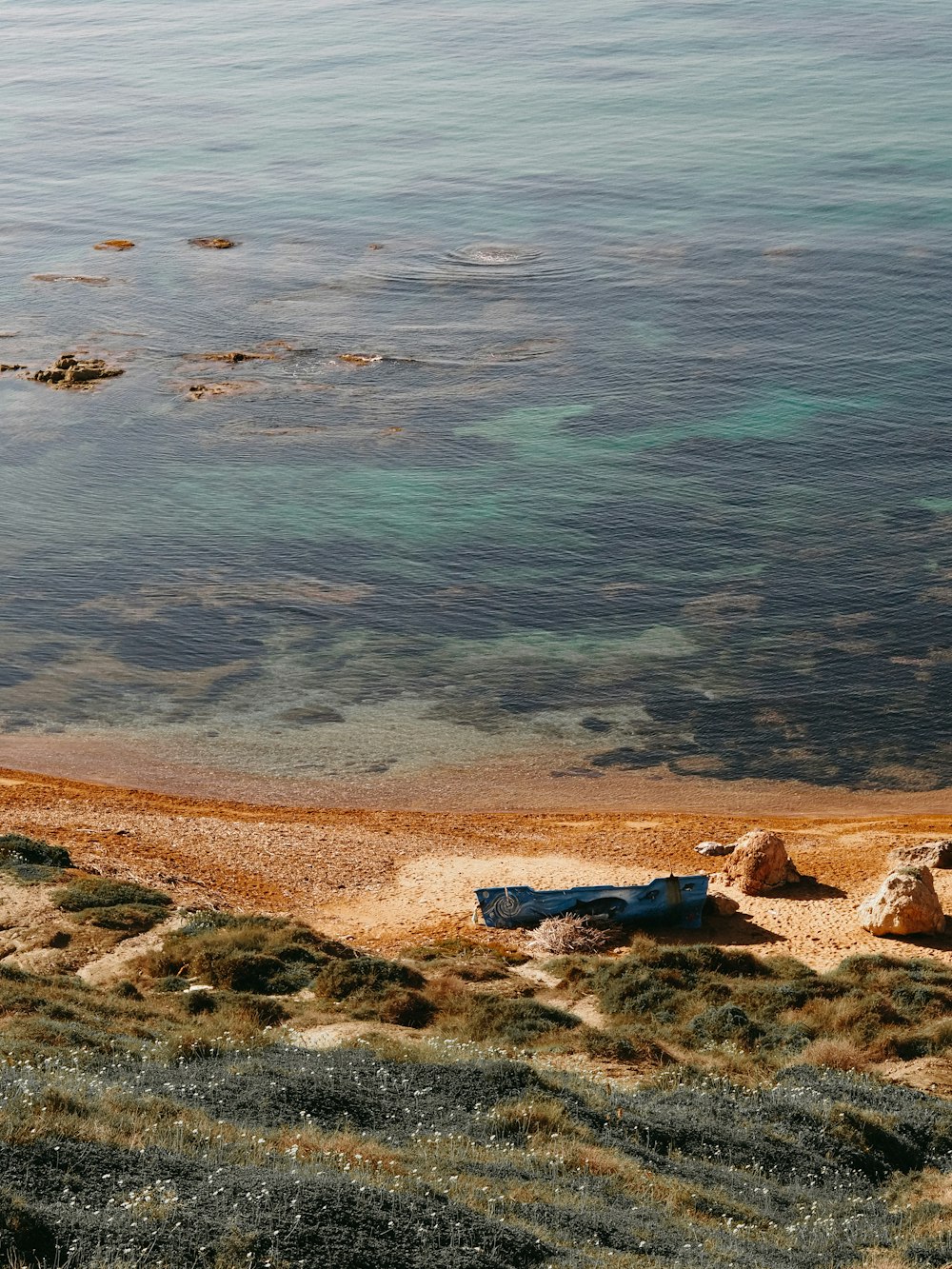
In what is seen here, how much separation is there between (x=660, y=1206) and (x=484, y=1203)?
248cm

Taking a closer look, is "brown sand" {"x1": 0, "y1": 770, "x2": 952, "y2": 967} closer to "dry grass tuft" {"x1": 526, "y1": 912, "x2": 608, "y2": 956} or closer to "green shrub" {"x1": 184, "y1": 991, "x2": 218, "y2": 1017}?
"dry grass tuft" {"x1": 526, "y1": 912, "x2": 608, "y2": 956}

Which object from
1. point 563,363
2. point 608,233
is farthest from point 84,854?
point 608,233

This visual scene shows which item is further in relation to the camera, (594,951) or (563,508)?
(563,508)

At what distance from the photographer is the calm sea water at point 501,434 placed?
41.8 metres

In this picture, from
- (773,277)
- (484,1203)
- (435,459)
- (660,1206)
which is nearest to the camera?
(484,1203)

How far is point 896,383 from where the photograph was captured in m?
60.7

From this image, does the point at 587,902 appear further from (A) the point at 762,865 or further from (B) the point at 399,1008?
(B) the point at 399,1008

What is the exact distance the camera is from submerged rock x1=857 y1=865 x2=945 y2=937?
92.2 ft

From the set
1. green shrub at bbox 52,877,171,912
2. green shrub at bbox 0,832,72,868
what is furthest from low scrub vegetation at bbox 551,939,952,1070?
green shrub at bbox 0,832,72,868

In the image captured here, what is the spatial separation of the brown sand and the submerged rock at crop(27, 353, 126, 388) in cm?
3198

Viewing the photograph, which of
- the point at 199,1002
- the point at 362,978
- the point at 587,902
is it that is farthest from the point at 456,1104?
the point at 587,902

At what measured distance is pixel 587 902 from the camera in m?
28.8

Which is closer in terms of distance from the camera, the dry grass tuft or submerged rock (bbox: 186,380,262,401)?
the dry grass tuft

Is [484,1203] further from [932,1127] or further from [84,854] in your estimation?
[84,854]
